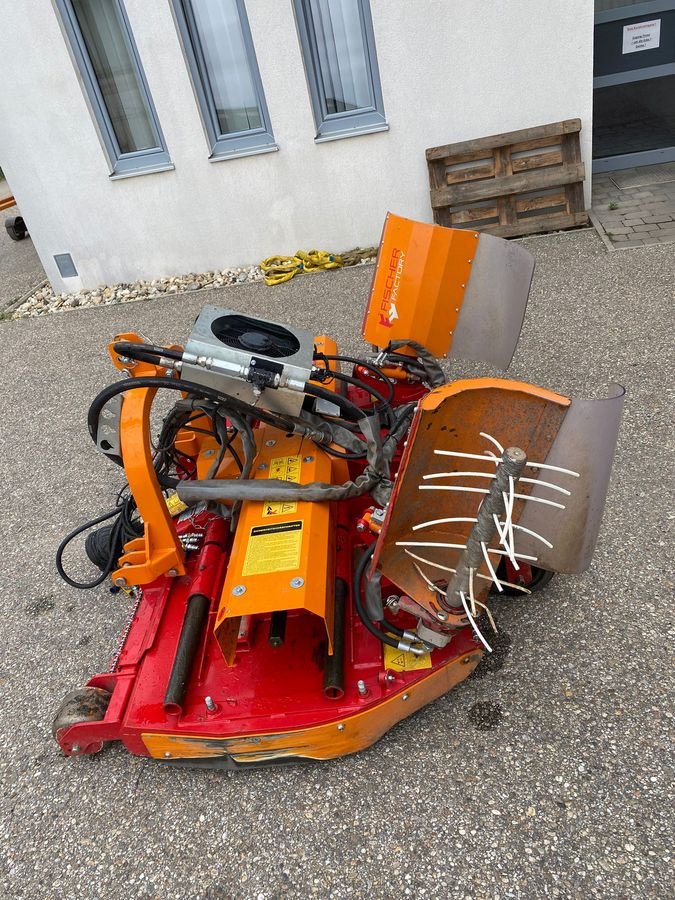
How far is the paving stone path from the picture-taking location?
525 cm

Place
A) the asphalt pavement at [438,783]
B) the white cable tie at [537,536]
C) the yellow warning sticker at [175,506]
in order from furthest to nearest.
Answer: the yellow warning sticker at [175,506], the asphalt pavement at [438,783], the white cable tie at [537,536]

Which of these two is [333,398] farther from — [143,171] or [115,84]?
[115,84]

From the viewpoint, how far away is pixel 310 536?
208 cm

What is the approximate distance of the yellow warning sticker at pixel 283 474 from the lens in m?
2.22

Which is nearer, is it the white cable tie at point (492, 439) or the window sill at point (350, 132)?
the white cable tie at point (492, 439)

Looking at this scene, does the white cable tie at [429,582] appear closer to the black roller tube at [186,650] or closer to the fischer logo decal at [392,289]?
the black roller tube at [186,650]

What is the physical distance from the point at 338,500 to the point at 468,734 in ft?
2.91

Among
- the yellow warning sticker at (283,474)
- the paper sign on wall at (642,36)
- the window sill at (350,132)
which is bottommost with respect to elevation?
the yellow warning sticker at (283,474)

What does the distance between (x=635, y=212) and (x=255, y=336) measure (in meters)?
4.81

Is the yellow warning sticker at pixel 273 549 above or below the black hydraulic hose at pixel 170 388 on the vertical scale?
below

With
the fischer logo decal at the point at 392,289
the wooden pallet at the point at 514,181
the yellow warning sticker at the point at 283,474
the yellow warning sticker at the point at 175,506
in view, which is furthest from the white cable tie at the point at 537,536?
the wooden pallet at the point at 514,181

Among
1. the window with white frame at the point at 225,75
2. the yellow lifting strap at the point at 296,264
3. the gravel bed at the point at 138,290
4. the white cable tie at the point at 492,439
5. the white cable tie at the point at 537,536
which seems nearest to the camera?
the white cable tie at the point at 492,439

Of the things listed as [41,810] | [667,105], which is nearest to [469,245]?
[41,810]

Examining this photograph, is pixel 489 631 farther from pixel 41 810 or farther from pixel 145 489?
pixel 41 810
